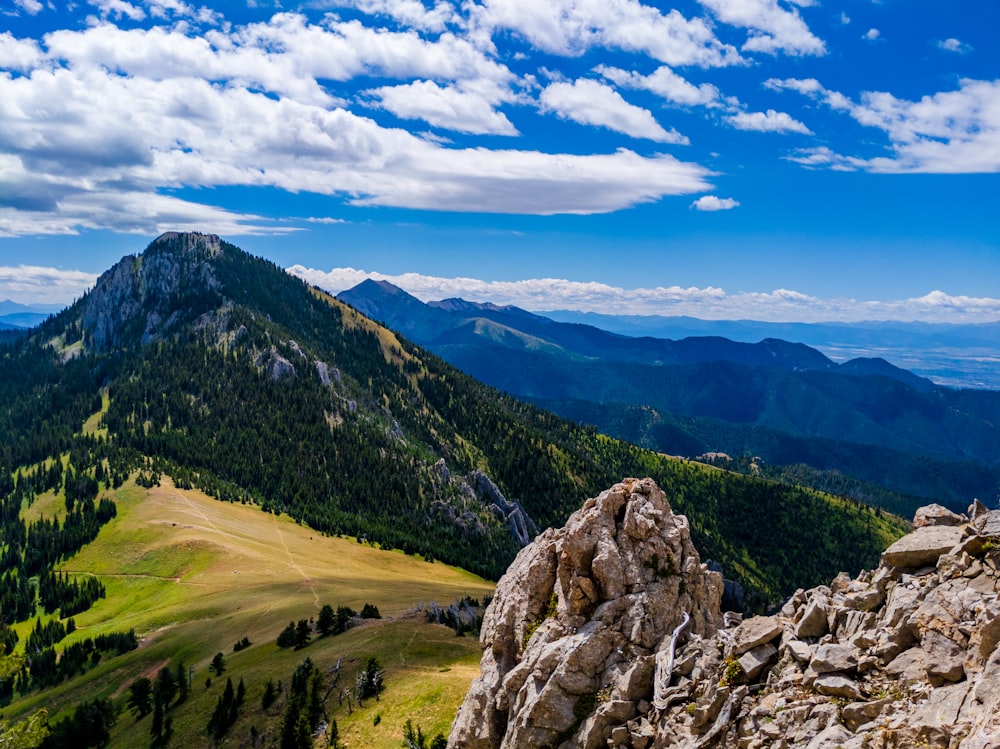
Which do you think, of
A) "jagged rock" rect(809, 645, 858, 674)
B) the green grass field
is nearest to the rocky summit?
"jagged rock" rect(809, 645, 858, 674)

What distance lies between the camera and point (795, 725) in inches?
880

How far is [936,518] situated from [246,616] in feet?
343

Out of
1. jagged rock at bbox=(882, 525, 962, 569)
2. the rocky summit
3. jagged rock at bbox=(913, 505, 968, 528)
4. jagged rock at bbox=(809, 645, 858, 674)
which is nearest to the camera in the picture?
the rocky summit

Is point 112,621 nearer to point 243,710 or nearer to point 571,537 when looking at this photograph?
point 243,710

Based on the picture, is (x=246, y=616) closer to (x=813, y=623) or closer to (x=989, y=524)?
(x=813, y=623)

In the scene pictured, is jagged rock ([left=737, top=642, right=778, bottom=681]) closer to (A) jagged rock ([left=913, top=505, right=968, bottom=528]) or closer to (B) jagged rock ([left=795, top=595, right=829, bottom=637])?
(B) jagged rock ([left=795, top=595, right=829, bottom=637])

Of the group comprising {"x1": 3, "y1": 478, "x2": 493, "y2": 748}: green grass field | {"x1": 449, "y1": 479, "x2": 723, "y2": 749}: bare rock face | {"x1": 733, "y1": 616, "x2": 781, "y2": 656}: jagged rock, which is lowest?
{"x1": 3, "y1": 478, "x2": 493, "y2": 748}: green grass field

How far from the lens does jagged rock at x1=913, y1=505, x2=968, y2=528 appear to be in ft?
100

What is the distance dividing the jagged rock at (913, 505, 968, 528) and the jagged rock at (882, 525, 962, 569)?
3468 mm

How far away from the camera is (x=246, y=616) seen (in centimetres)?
10406

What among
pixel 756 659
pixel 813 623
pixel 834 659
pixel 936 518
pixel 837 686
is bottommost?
pixel 756 659

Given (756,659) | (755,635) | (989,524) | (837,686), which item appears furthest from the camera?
(755,635)

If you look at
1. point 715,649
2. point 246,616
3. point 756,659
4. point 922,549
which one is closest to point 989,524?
point 922,549

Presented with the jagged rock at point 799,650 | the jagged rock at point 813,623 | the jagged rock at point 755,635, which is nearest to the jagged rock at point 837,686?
the jagged rock at point 799,650
